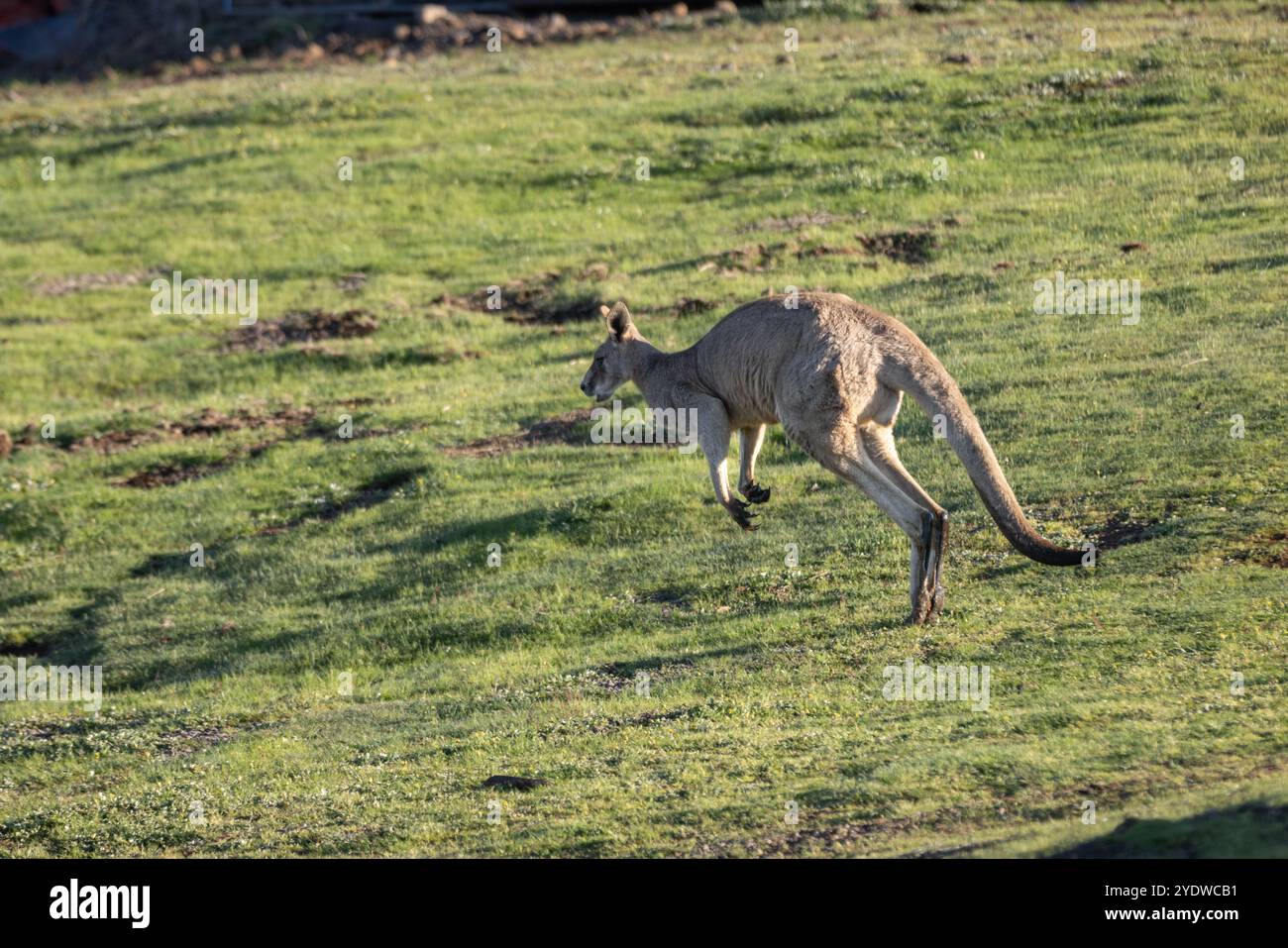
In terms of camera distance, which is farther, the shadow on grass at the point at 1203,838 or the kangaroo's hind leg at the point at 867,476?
the kangaroo's hind leg at the point at 867,476

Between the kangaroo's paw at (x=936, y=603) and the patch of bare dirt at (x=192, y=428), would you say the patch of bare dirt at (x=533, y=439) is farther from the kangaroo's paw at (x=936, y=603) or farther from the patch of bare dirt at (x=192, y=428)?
the kangaroo's paw at (x=936, y=603)

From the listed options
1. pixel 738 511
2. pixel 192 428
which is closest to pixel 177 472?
pixel 192 428

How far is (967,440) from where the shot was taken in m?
11.9

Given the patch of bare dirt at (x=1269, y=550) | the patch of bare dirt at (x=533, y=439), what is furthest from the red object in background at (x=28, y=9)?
the patch of bare dirt at (x=1269, y=550)

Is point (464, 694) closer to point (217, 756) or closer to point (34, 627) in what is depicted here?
point (217, 756)

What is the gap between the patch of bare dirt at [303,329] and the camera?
24734 millimetres

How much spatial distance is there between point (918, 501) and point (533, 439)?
8130 mm

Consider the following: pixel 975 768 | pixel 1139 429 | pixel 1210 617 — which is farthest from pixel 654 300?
pixel 975 768

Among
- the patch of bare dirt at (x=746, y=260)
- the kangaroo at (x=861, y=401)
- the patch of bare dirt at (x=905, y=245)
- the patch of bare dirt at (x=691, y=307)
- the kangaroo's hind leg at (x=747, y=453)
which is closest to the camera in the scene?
the kangaroo at (x=861, y=401)

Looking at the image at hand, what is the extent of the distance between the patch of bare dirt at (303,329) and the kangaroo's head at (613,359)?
32.0 feet

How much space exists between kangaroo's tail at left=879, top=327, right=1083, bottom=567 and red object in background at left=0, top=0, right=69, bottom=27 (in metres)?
41.9

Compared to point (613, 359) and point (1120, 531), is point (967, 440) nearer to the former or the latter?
point (1120, 531)

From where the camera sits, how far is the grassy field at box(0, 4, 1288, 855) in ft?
36.2

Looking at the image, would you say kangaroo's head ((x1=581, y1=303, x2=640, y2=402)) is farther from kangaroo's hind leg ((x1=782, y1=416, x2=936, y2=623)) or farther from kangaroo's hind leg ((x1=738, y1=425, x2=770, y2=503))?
kangaroo's hind leg ((x1=782, y1=416, x2=936, y2=623))
